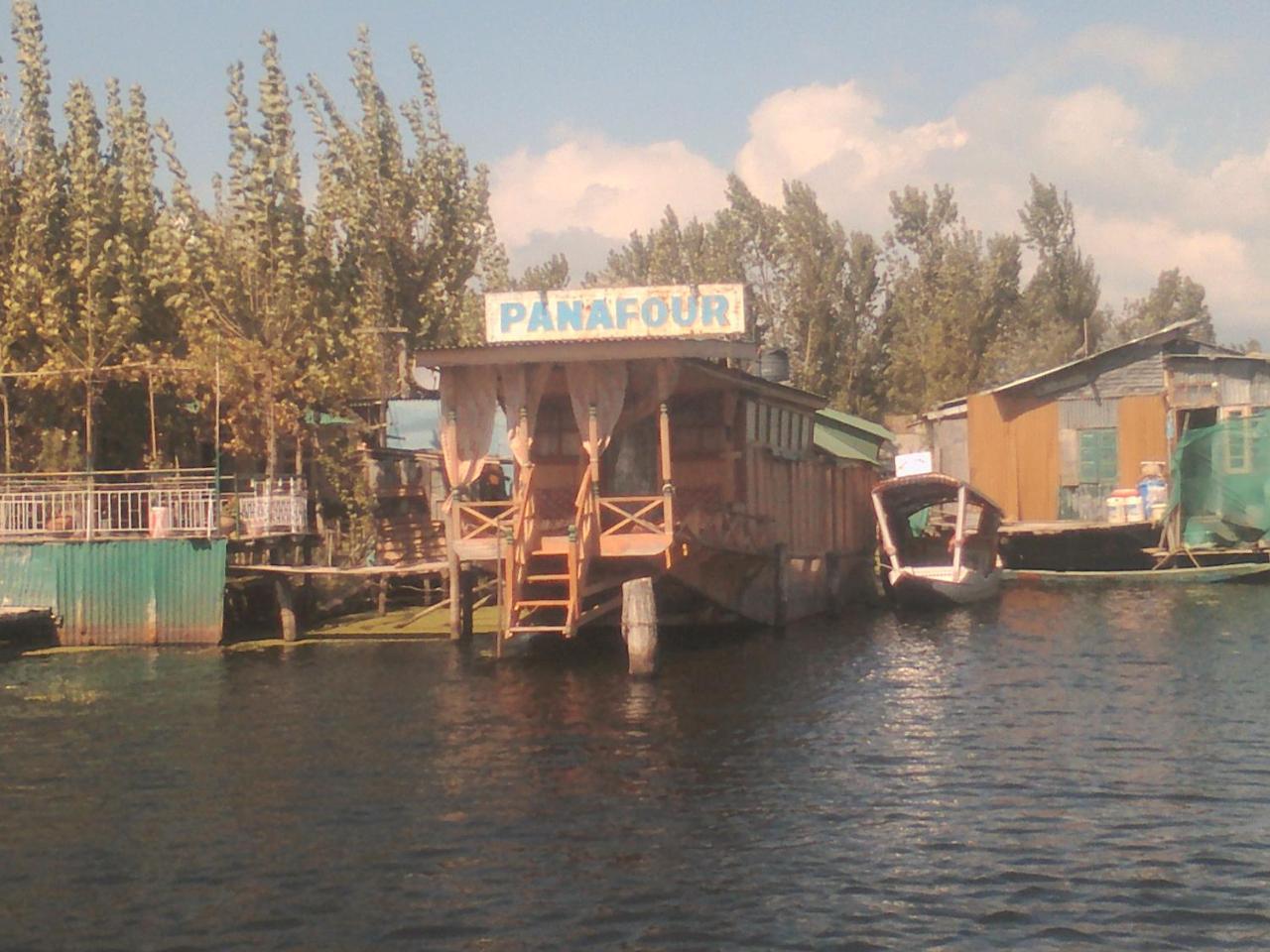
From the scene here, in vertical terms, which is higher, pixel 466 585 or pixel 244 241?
pixel 244 241

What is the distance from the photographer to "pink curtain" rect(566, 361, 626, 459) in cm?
2480

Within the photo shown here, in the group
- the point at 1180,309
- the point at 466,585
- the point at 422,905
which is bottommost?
the point at 422,905

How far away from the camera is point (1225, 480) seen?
38.6 metres

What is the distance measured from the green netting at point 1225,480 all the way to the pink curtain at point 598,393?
814 inches

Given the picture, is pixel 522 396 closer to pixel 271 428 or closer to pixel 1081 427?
pixel 271 428

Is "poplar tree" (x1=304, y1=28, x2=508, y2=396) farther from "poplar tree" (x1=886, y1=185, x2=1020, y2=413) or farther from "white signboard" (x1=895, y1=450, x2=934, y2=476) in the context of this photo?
"poplar tree" (x1=886, y1=185, x2=1020, y2=413)

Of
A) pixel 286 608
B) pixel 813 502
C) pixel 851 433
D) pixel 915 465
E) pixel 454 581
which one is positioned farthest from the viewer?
pixel 851 433

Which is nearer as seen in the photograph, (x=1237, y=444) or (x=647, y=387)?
(x=647, y=387)

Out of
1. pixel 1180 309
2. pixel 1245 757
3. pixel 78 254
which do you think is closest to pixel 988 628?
pixel 1245 757

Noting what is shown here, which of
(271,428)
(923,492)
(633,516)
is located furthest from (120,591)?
(923,492)

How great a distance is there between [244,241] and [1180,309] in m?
74.6

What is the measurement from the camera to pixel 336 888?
12773mm

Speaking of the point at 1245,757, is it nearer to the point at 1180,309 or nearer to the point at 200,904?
the point at 200,904

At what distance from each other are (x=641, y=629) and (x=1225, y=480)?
22278 millimetres
